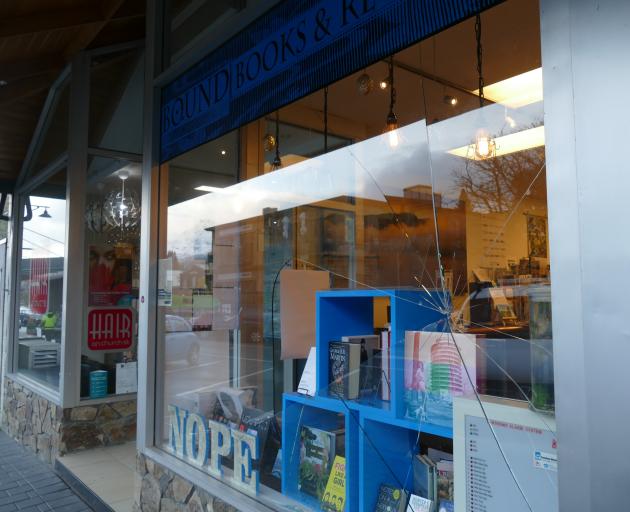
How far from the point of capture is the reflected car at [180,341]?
11.5 ft

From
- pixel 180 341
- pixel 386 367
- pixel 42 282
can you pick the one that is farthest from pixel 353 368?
pixel 42 282

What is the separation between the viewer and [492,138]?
2.24 m

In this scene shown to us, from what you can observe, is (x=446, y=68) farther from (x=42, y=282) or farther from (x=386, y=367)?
(x=42, y=282)

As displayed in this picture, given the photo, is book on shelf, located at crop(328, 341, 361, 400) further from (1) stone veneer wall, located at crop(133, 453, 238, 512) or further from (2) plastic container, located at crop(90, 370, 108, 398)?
(2) plastic container, located at crop(90, 370, 108, 398)

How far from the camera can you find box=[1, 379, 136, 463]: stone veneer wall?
4.85 meters

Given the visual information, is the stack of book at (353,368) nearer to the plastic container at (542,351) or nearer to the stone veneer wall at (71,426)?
the plastic container at (542,351)

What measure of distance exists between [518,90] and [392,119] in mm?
1202

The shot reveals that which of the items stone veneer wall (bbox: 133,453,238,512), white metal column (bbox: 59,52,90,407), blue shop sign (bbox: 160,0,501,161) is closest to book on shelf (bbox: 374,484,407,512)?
stone veneer wall (bbox: 133,453,238,512)

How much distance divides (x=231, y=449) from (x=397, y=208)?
4.93 feet

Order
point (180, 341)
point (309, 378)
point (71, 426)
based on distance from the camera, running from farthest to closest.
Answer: point (71, 426)
point (180, 341)
point (309, 378)

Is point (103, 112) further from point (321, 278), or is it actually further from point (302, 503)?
point (302, 503)

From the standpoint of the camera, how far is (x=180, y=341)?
363 centimetres

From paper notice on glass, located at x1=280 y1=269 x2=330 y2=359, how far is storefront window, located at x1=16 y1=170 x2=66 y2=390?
3.08 metres

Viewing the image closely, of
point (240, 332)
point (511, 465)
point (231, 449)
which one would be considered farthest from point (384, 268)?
point (240, 332)
